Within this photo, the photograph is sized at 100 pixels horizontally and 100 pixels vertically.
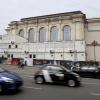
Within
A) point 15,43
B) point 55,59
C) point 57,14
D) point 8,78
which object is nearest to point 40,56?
point 55,59

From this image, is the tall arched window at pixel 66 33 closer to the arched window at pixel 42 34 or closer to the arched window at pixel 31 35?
the arched window at pixel 42 34

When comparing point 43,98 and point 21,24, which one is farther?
point 21,24

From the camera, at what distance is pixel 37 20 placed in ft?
251

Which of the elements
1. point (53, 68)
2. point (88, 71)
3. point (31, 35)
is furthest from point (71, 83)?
point (31, 35)

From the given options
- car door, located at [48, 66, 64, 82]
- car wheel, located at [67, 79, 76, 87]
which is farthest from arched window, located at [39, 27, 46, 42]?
car wheel, located at [67, 79, 76, 87]

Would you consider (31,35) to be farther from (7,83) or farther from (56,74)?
(7,83)

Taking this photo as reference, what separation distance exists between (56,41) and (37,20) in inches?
472

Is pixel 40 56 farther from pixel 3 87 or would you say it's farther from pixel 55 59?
pixel 3 87

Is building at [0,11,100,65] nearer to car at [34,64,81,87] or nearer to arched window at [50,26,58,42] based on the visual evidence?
arched window at [50,26,58,42]

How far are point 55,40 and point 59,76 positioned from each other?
5644 cm

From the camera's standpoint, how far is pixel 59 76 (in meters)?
16.4

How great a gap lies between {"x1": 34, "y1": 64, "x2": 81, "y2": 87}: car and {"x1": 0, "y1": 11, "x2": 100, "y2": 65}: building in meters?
43.7

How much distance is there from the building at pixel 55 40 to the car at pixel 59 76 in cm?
4370

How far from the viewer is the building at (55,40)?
213 ft
